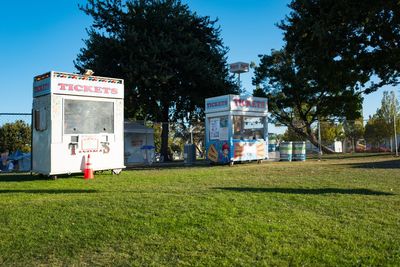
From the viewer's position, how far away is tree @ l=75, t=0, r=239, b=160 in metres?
24.8

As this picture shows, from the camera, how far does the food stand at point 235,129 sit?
18.9 m

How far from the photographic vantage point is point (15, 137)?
34094mm

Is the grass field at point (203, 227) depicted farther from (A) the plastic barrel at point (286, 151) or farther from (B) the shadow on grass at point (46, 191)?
(A) the plastic barrel at point (286, 151)

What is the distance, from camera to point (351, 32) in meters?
19.4

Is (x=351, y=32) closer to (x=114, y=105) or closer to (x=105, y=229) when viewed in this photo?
(x=114, y=105)

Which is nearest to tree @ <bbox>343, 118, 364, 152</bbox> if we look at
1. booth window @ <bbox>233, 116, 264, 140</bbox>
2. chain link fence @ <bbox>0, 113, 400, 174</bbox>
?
chain link fence @ <bbox>0, 113, 400, 174</bbox>

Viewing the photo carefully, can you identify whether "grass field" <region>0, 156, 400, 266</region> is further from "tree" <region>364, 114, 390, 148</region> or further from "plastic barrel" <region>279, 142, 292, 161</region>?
"tree" <region>364, 114, 390, 148</region>

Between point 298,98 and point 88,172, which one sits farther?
point 298,98

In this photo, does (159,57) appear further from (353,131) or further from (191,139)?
(353,131)

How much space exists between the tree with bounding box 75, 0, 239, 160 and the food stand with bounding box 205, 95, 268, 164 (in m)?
6.06

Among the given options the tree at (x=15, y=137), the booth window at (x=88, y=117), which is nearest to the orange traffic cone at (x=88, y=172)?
the booth window at (x=88, y=117)

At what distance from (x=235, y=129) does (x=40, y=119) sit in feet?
31.2

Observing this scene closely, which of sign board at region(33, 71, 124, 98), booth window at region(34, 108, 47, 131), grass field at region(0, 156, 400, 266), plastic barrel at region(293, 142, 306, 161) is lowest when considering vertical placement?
grass field at region(0, 156, 400, 266)

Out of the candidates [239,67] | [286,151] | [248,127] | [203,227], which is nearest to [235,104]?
[248,127]
